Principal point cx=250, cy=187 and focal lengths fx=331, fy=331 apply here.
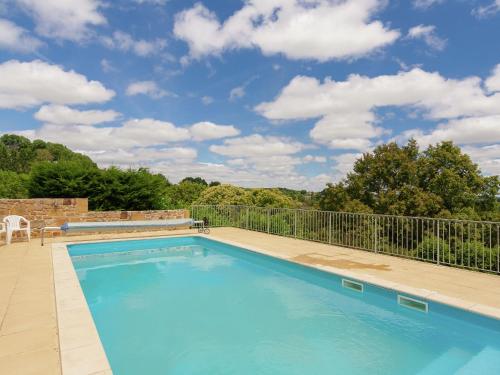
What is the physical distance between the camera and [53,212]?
10.2 meters

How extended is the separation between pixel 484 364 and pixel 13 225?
1059 cm

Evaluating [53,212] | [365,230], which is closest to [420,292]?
[365,230]

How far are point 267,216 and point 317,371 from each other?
8384mm

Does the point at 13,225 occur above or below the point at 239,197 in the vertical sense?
below

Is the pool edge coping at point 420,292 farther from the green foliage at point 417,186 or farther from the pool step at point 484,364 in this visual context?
the green foliage at point 417,186

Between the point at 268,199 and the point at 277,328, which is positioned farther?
the point at 268,199

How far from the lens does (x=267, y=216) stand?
11680 mm

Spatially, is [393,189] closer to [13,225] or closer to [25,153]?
[13,225]

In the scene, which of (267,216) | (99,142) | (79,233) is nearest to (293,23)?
(267,216)

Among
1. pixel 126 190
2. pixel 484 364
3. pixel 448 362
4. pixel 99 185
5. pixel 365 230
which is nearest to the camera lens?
pixel 484 364

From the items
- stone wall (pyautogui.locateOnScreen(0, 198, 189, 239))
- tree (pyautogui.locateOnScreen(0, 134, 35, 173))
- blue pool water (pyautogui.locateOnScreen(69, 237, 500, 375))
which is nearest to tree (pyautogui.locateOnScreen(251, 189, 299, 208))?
stone wall (pyautogui.locateOnScreen(0, 198, 189, 239))

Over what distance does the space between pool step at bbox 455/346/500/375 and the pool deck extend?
1.63 ft

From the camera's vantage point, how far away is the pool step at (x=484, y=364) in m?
3.24

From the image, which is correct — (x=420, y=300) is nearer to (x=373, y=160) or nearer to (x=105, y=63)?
(x=105, y=63)
